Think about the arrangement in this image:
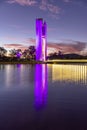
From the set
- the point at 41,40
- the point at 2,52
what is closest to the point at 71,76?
the point at 41,40

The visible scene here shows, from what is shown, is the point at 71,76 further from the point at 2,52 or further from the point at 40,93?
the point at 2,52

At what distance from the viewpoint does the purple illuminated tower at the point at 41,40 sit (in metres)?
124

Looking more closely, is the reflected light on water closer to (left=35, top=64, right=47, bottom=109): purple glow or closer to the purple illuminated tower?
(left=35, top=64, right=47, bottom=109): purple glow

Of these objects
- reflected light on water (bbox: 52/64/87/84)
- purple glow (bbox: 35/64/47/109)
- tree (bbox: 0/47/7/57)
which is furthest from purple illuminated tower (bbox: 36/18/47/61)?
purple glow (bbox: 35/64/47/109)

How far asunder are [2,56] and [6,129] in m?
127

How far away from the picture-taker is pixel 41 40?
4941 inches

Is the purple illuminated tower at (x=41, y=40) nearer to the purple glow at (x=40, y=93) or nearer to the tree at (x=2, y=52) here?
the tree at (x=2, y=52)

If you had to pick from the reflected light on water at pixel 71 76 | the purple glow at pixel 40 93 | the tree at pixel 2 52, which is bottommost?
the reflected light on water at pixel 71 76

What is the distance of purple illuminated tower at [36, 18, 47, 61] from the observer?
124000mm

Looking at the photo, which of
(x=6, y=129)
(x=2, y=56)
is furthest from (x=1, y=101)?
(x=2, y=56)

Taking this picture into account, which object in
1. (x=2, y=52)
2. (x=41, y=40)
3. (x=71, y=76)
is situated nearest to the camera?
(x=71, y=76)

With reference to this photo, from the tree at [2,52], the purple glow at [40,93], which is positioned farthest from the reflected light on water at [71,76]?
the tree at [2,52]

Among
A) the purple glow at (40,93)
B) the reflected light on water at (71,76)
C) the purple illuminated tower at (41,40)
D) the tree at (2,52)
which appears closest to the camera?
the purple glow at (40,93)

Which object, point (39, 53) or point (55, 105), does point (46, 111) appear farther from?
point (39, 53)
